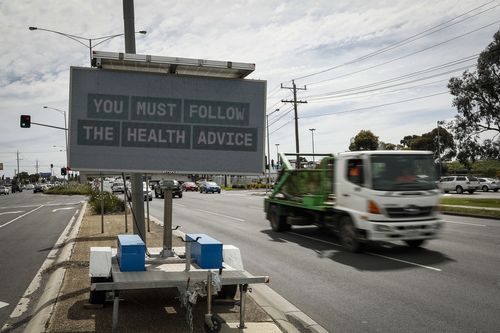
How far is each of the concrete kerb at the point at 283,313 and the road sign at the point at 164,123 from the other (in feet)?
6.34

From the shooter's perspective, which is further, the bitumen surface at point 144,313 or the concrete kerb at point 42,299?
the concrete kerb at point 42,299

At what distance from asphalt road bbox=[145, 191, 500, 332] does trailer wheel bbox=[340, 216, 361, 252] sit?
249 millimetres

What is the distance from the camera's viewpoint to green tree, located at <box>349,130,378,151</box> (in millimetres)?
83125

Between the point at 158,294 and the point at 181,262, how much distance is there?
0.61 meters

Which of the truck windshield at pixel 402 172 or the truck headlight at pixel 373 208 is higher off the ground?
the truck windshield at pixel 402 172

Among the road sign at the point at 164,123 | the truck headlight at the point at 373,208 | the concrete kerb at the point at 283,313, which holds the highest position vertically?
the road sign at the point at 164,123

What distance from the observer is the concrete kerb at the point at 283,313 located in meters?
5.84

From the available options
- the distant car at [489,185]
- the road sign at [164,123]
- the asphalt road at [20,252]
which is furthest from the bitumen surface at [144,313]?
the distant car at [489,185]

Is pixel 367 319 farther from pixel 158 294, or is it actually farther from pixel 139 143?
pixel 139 143

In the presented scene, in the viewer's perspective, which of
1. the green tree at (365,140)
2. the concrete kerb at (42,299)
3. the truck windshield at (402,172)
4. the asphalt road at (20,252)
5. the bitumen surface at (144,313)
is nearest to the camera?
the bitumen surface at (144,313)

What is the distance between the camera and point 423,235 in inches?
436

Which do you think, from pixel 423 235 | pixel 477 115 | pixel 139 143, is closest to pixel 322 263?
pixel 423 235

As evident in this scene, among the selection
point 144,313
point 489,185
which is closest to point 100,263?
point 144,313

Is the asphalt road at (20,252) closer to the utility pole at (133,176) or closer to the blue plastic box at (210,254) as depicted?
the utility pole at (133,176)
